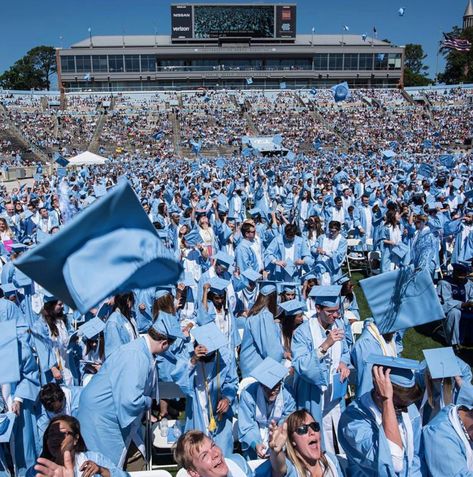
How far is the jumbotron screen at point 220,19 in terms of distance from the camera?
221 ft

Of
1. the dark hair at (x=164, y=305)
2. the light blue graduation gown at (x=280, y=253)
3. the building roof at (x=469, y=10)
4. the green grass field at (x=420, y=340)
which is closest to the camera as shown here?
the dark hair at (x=164, y=305)

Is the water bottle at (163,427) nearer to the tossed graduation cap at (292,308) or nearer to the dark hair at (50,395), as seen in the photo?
the dark hair at (50,395)

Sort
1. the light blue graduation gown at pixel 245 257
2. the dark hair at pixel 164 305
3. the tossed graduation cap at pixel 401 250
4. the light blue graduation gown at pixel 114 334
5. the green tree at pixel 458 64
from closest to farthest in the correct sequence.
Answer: the light blue graduation gown at pixel 114 334
the dark hair at pixel 164 305
the light blue graduation gown at pixel 245 257
the tossed graduation cap at pixel 401 250
the green tree at pixel 458 64

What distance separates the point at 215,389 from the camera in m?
4.61

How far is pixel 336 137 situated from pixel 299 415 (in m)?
46.8

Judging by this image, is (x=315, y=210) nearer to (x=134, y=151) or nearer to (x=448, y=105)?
(x=134, y=151)

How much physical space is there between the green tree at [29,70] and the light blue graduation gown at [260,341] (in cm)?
9139

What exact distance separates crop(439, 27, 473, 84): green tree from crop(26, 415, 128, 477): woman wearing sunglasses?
277 ft

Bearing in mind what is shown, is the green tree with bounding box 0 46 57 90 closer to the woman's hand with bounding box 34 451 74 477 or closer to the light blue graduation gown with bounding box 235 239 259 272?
the light blue graduation gown with bounding box 235 239 259 272

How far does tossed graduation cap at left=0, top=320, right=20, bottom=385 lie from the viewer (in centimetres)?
414

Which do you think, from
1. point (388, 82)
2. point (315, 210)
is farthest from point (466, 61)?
point (315, 210)

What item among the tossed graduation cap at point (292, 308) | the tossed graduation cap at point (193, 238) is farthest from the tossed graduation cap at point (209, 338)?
the tossed graduation cap at point (193, 238)

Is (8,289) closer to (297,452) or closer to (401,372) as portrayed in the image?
(297,452)

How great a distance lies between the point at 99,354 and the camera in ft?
19.7
